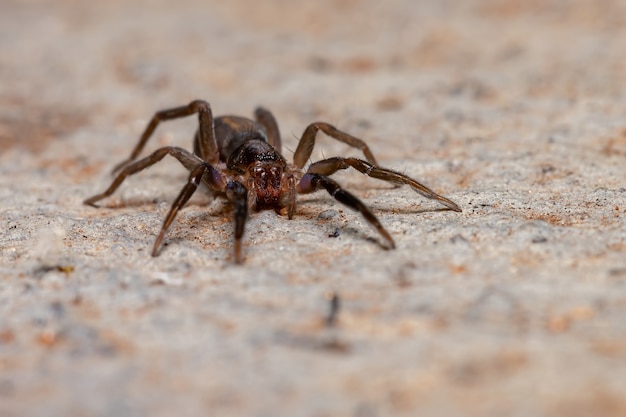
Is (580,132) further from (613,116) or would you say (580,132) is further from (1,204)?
(1,204)

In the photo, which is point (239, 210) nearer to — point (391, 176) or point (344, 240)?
point (344, 240)

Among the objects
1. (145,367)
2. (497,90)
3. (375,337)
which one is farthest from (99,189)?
(497,90)

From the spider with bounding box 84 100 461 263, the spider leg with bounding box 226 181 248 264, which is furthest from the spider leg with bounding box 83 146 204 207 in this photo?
the spider leg with bounding box 226 181 248 264

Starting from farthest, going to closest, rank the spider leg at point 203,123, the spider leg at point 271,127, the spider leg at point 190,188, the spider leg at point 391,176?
the spider leg at point 271,127 → the spider leg at point 203,123 → the spider leg at point 391,176 → the spider leg at point 190,188

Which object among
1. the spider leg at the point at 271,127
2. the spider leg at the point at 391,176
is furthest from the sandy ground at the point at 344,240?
the spider leg at the point at 271,127

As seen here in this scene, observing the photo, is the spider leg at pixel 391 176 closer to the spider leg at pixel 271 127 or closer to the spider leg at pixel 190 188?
the spider leg at pixel 190 188

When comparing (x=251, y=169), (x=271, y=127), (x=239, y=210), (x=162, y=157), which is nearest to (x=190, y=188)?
(x=239, y=210)
